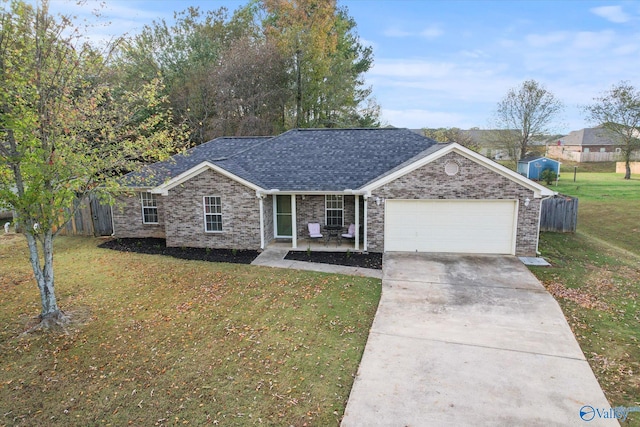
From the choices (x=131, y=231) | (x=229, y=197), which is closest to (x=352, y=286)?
(x=229, y=197)

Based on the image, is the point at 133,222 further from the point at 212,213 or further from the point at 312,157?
the point at 312,157

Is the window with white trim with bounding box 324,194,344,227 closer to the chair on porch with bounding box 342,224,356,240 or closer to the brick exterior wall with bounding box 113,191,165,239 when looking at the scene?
the chair on porch with bounding box 342,224,356,240

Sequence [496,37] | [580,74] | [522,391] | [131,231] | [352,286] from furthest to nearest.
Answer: [580,74], [496,37], [131,231], [352,286], [522,391]

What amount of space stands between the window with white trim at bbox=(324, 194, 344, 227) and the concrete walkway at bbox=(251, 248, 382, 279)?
2688 millimetres

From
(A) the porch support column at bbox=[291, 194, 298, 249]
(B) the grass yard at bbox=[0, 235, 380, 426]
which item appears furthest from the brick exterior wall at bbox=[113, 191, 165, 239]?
(A) the porch support column at bbox=[291, 194, 298, 249]

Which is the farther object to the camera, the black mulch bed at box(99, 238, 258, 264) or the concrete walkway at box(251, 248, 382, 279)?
the black mulch bed at box(99, 238, 258, 264)

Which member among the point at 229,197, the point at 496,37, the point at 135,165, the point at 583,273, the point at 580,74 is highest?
the point at 496,37

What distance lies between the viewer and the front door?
634 inches

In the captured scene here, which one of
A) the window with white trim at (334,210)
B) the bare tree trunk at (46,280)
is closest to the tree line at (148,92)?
the bare tree trunk at (46,280)

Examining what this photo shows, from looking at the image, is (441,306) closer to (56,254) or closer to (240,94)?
(56,254)

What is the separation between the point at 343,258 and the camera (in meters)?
13.8

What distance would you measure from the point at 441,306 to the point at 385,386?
3.73m

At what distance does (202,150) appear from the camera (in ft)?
63.3

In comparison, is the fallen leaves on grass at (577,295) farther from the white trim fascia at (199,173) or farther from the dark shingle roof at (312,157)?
the white trim fascia at (199,173)
